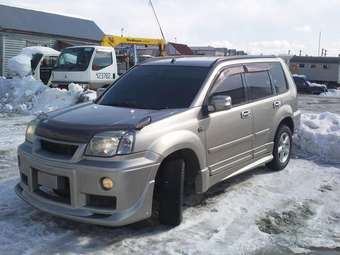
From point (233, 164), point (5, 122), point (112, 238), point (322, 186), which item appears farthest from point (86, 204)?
point (5, 122)

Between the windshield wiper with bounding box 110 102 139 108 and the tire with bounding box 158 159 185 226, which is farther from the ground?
the windshield wiper with bounding box 110 102 139 108

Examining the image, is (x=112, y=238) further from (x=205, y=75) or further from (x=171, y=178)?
(x=205, y=75)

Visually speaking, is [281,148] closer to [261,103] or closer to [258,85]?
[261,103]

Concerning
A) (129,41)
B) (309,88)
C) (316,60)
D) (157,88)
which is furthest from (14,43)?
(316,60)

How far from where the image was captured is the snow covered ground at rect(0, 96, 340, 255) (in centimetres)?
466

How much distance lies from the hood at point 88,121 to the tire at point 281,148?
8.42 feet

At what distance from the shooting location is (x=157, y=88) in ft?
19.7

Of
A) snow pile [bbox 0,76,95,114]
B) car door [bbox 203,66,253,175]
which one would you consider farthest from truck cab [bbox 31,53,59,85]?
car door [bbox 203,66,253,175]

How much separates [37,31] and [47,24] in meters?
1.92

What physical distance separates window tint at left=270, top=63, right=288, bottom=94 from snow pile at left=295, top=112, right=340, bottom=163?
5.43ft

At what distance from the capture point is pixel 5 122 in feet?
43.4

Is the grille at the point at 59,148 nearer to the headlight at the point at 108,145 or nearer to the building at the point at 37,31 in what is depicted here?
the headlight at the point at 108,145

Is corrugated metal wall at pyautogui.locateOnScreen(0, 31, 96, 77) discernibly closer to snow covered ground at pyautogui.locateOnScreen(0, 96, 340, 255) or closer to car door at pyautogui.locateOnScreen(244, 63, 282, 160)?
car door at pyautogui.locateOnScreen(244, 63, 282, 160)

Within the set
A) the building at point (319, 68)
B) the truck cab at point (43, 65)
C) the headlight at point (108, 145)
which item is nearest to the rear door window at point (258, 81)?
the headlight at point (108, 145)
